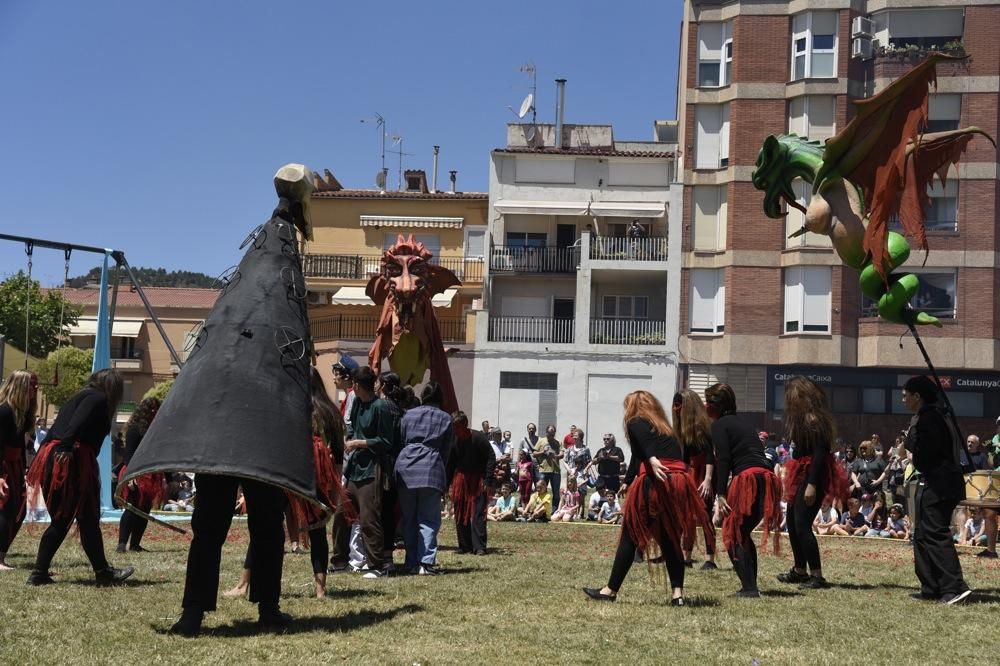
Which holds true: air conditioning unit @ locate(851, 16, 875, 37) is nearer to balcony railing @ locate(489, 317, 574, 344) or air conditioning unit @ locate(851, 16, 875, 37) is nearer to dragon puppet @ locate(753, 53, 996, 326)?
balcony railing @ locate(489, 317, 574, 344)

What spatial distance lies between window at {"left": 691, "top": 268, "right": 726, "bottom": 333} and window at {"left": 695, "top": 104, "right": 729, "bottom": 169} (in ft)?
12.2

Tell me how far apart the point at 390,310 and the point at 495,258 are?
29737 mm

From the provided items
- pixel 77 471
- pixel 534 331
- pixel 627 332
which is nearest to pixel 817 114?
pixel 627 332

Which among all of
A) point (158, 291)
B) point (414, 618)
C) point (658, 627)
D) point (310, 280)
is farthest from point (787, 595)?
point (158, 291)

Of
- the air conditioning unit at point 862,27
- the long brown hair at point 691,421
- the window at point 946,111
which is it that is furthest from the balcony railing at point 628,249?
the long brown hair at point 691,421

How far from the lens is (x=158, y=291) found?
→ 270ft

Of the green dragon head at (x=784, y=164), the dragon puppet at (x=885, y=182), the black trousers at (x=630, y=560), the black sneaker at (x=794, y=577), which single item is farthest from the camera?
the green dragon head at (x=784, y=164)

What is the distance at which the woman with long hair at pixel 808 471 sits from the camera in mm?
Result: 11203

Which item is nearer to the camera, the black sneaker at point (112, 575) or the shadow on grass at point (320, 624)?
the shadow on grass at point (320, 624)

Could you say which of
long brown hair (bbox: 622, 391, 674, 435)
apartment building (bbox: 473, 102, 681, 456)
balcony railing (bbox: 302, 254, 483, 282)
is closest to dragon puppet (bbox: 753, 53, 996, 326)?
long brown hair (bbox: 622, 391, 674, 435)

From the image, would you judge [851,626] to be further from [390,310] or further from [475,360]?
[475,360]

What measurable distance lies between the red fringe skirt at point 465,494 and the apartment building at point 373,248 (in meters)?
33.5

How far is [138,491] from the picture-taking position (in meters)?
13.1

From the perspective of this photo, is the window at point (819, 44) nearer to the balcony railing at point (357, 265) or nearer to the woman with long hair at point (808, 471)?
the balcony railing at point (357, 265)
